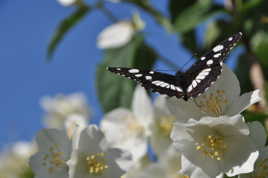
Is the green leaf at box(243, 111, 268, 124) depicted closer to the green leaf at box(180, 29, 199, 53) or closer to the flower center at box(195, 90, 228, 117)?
the flower center at box(195, 90, 228, 117)

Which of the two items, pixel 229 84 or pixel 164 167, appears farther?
pixel 164 167

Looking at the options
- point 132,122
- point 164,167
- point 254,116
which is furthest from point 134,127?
point 254,116

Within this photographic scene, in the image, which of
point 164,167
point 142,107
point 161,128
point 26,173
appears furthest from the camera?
point 26,173

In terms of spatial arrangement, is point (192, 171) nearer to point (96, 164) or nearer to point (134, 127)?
point (96, 164)

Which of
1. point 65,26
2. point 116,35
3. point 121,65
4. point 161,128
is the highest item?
point 65,26

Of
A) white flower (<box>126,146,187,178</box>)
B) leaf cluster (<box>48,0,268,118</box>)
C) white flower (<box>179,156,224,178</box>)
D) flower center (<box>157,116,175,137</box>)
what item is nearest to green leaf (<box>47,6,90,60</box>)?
leaf cluster (<box>48,0,268,118</box>)

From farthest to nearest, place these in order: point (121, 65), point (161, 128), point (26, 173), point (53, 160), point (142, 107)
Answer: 1. point (26, 173)
2. point (121, 65)
3. point (142, 107)
4. point (161, 128)
5. point (53, 160)

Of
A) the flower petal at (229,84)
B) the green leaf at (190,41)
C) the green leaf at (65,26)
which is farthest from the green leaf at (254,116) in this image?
the green leaf at (65,26)
